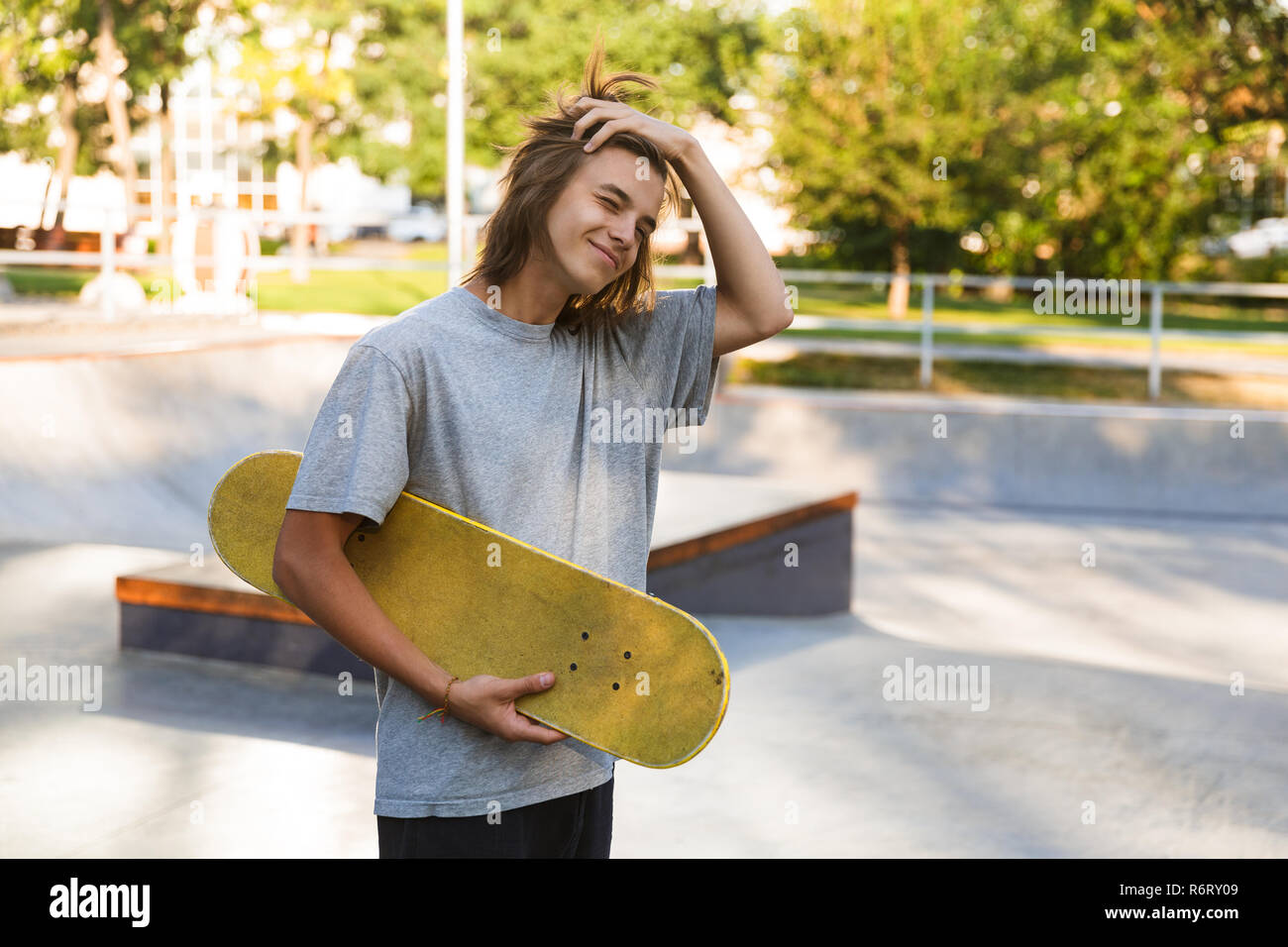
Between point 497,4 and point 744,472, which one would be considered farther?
point 497,4

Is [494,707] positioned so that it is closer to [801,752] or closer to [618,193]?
[618,193]

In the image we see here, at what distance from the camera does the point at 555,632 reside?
1.75 meters

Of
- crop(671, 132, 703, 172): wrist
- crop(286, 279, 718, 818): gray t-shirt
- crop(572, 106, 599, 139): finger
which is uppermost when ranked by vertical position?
crop(572, 106, 599, 139): finger

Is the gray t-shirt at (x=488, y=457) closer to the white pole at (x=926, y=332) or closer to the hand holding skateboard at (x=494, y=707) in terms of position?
the hand holding skateboard at (x=494, y=707)

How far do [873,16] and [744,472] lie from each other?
864 centimetres

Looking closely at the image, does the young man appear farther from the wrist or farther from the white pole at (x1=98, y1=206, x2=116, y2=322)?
the white pole at (x1=98, y1=206, x2=116, y2=322)

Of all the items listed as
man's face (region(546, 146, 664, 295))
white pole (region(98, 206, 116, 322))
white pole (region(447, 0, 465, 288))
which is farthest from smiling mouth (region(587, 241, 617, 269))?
white pole (region(447, 0, 465, 288))

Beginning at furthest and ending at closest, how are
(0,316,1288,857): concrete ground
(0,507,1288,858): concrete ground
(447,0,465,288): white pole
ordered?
(447,0,465,288): white pole
(0,316,1288,857): concrete ground
(0,507,1288,858): concrete ground

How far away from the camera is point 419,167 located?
3531 centimetres

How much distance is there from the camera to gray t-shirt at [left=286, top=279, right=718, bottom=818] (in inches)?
61.9

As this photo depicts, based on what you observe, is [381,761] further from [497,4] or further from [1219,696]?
[497,4]

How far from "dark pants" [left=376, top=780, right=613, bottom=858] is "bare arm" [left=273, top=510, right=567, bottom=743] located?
13 centimetres

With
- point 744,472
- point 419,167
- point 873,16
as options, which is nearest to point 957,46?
point 873,16

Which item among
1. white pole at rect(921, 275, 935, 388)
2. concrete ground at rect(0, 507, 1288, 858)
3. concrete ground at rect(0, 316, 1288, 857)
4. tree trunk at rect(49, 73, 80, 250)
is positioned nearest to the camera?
concrete ground at rect(0, 507, 1288, 858)
